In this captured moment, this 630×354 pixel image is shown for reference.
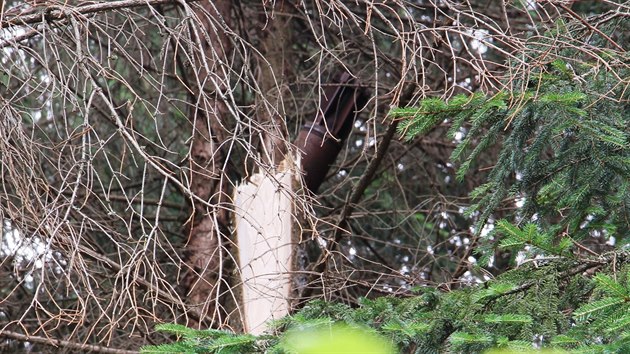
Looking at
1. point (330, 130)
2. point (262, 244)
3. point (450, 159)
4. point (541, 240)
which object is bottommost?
point (541, 240)

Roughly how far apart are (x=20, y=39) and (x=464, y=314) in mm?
2009

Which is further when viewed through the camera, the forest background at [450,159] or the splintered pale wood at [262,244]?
the splintered pale wood at [262,244]

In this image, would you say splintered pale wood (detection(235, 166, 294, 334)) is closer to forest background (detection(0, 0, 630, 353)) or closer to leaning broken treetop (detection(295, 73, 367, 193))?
forest background (detection(0, 0, 630, 353))

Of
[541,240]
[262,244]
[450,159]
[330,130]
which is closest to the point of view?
[541,240]

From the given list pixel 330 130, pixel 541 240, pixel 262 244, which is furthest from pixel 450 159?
pixel 330 130

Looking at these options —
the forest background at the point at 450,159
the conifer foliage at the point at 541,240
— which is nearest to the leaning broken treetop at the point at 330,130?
the forest background at the point at 450,159

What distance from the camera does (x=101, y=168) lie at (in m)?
6.73

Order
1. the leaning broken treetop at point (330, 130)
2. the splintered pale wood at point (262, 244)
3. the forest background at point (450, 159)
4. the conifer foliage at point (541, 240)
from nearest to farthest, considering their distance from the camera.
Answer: the conifer foliage at point (541, 240) < the forest background at point (450, 159) < the splintered pale wood at point (262, 244) < the leaning broken treetop at point (330, 130)

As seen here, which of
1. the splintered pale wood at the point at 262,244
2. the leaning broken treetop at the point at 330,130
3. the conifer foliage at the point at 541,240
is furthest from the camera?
the leaning broken treetop at the point at 330,130

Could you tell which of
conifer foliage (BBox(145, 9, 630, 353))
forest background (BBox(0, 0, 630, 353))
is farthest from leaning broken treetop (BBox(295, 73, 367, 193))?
conifer foliage (BBox(145, 9, 630, 353))

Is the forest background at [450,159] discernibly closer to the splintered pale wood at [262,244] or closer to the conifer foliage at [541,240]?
the conifer foliage at [541,240]

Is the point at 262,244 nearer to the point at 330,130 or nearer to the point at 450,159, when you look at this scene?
the point at 330,130

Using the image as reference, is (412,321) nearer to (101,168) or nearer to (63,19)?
(63,19)

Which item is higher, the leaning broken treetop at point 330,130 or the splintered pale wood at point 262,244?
the leaning broken treetop at point 330,130
